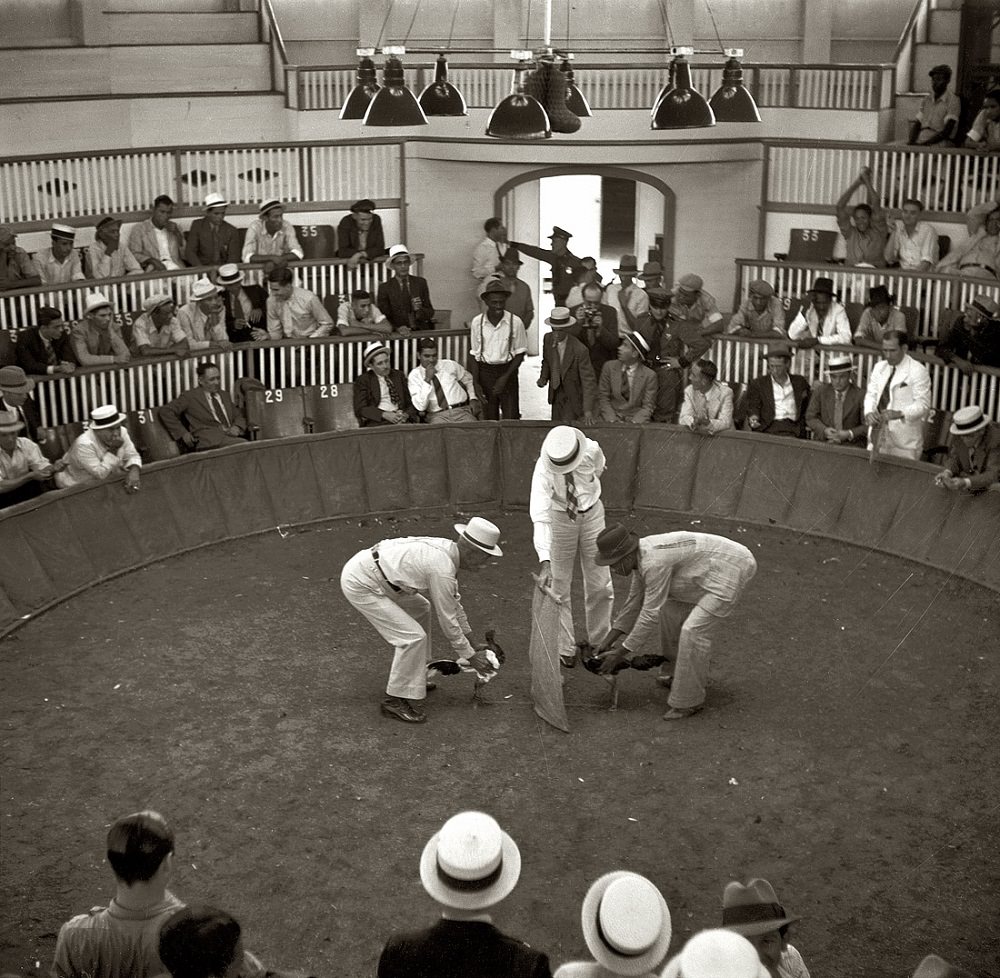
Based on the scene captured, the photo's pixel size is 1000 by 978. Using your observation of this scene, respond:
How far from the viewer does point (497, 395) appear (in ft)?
53.7

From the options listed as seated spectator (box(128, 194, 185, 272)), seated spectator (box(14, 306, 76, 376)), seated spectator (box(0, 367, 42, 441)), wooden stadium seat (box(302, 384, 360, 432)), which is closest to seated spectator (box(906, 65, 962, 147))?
wooden stadium seat (box(302, 384, 360, 432))

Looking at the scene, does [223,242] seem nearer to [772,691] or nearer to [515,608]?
[515,608]

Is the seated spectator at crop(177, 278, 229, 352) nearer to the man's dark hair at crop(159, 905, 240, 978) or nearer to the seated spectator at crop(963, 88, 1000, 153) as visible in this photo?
the seated spectator at crop(963, 88, 1000, 153)

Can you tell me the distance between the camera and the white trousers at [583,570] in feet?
37.7

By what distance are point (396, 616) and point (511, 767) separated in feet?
4.44

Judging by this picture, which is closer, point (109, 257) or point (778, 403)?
point (778, 403)

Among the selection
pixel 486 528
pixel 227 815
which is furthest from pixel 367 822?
pixel 486 528

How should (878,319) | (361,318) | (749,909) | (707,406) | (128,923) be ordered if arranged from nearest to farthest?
(128,923)
(749,909)
(707,406)
(878,319)
(361,318)

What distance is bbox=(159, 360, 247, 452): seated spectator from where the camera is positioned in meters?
15.3

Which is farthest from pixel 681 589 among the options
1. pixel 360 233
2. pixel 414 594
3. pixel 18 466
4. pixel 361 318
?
pixel 360 233

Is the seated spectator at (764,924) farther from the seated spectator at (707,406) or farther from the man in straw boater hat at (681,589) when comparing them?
the seated spectator at (707,406)

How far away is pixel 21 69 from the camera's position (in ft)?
63.3

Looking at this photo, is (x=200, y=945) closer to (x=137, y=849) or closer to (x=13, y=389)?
(x=137, y=849)

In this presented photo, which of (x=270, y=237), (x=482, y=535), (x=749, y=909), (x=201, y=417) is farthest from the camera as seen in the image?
(x=270, y=237)
